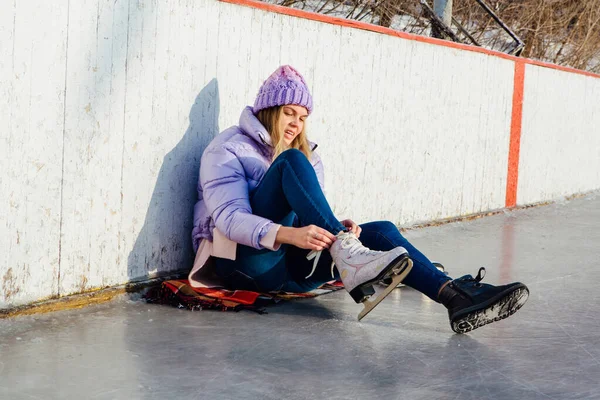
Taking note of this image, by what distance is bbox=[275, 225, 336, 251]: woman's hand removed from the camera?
11.2ft

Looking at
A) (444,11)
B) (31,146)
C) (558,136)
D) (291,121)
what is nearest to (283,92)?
(291,121)

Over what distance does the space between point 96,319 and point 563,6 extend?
12.1m

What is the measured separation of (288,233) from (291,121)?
70cm

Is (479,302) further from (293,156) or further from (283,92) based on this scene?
(283,92)

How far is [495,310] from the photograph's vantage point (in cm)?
336

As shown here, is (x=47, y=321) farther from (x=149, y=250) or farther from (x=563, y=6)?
(x=563, y=6)

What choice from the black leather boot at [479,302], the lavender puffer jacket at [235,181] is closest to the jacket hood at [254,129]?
the lavender puffer jacket at [235,181]

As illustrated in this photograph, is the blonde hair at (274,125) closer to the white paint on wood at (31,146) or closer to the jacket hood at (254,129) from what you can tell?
the jacket hood at (254,129)

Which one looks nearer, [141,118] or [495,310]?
[495,310]

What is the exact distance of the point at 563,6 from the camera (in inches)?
552

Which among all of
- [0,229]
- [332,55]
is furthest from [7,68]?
[332,55]

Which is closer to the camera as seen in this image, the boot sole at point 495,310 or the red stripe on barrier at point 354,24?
the boot sole at point 495,310

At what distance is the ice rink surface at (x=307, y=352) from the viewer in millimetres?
2738

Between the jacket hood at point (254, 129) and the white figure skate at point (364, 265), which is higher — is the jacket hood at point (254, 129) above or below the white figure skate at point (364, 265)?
above
